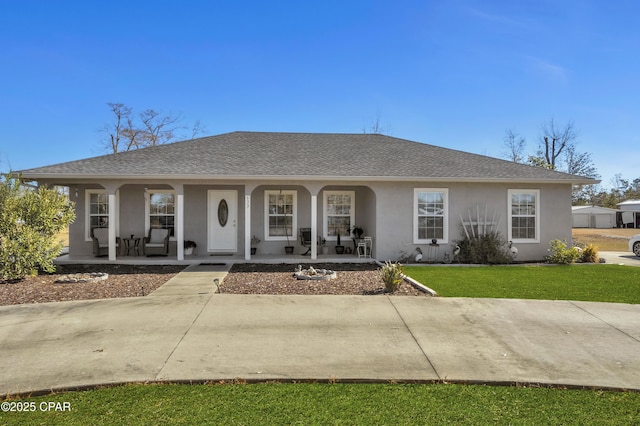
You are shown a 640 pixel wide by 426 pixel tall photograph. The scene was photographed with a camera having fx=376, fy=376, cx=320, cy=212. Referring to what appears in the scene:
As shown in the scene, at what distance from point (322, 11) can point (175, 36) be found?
585cm

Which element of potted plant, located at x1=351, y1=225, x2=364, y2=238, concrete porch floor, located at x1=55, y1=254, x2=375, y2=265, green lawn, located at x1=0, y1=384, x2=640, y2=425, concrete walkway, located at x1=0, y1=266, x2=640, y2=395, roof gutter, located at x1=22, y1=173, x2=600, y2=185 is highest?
roof gutter, located at x1=22, y1=173, x2=600, y2=185

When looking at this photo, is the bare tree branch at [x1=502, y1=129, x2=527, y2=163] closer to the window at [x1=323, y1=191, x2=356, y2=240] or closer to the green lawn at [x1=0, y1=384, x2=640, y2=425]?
the window at [x1=323, y1=191, x2=356, y2=240]

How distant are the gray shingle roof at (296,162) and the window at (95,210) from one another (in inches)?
48.8

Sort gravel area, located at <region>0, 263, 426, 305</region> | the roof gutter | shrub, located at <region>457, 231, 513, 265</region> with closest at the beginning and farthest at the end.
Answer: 1. gravel area, located at <region>0, 263, 426, 305</region>
2. the roof gutter
3. shrub, located at <region>457, 231, 513, 265</region>

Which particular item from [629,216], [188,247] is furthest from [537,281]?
[629,216]

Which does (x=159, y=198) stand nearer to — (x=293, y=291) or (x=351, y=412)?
(x=293, y=291)

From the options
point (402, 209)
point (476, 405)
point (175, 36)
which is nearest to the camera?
point (476, 405)

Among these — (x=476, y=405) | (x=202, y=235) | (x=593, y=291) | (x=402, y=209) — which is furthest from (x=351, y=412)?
A: (x=202, y=235)

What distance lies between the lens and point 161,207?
509 inches

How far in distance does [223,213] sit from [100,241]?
4123mm

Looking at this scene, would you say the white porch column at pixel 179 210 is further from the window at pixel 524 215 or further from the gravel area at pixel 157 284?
the window at pixel 524 215

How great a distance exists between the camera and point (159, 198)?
1293 cm

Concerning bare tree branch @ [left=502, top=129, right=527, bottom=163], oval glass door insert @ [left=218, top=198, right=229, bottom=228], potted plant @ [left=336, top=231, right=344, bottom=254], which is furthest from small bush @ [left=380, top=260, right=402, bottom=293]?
bare tree branch @ [left=502, top=129, right=527, bottom=163]

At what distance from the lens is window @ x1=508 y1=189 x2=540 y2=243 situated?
1244cm
